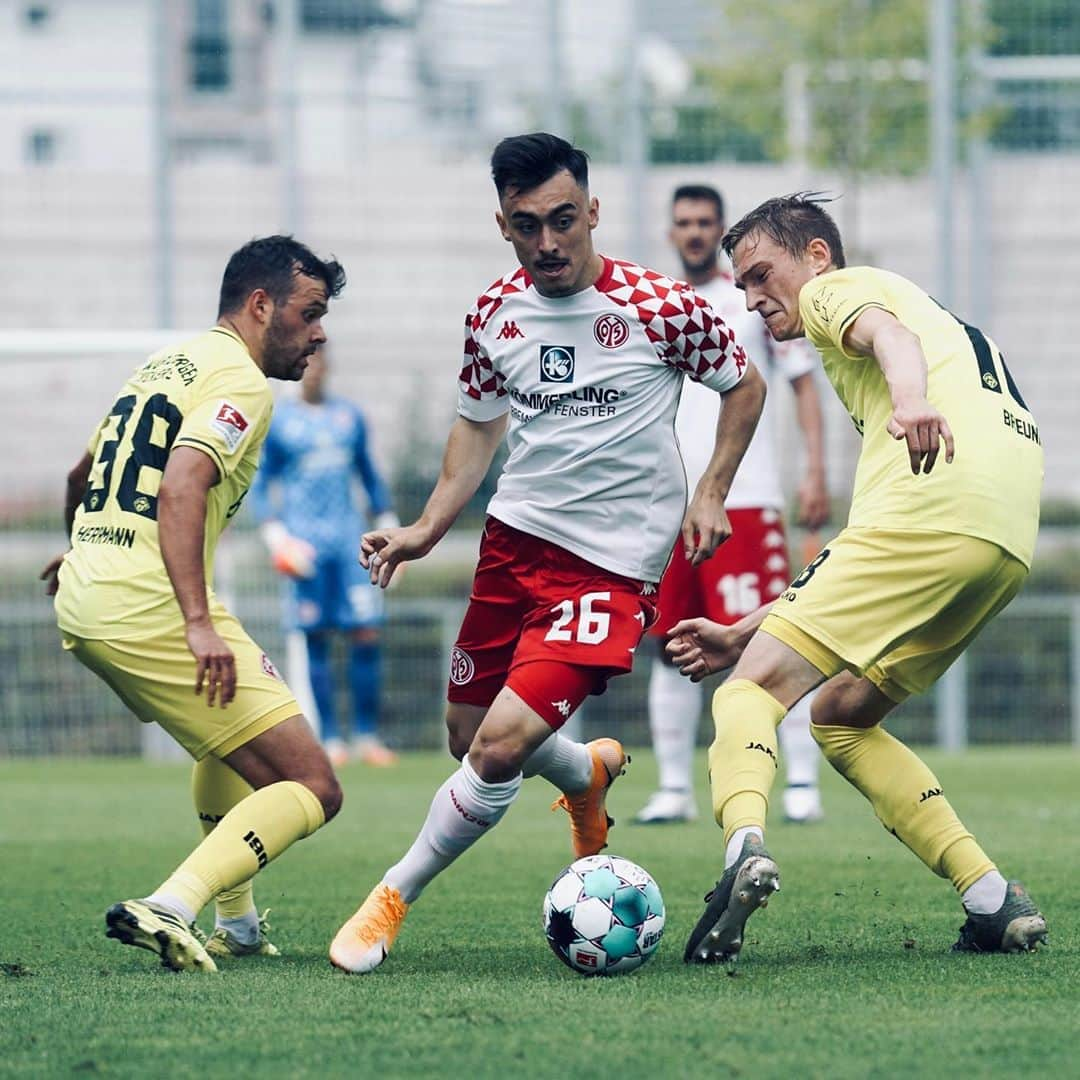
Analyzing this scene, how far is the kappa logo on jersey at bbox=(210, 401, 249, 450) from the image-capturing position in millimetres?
5250

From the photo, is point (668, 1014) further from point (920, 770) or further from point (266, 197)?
point (266, 197)

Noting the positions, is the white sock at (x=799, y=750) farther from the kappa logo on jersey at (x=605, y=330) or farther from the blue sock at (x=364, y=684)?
the blue sock at (x=364, y=684)

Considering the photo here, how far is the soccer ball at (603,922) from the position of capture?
4.85 meters

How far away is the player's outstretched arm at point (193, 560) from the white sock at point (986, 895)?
76.4 inches

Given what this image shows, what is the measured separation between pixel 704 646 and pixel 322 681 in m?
7.86

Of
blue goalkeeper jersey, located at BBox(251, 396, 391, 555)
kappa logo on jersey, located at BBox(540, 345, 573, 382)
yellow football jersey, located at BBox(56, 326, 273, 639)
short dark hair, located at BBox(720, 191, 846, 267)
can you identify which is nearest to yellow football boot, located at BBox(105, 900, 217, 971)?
yellow football jersey, located at BBox(56, 326, 273, 639)

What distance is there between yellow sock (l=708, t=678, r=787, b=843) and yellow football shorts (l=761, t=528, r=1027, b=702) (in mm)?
159

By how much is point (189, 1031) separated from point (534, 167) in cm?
238

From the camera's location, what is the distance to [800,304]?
5039mm

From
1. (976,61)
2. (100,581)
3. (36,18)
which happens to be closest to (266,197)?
(36,18)

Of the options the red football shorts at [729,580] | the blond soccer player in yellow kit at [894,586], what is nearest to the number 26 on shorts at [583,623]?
the blond soccer player in yellow kit at [894,586]

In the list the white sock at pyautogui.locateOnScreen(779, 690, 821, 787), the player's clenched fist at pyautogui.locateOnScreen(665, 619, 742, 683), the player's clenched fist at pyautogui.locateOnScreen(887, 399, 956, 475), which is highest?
the player's clenched fist at pyautogui.locateOnScreen(887, 399, 956, 475)

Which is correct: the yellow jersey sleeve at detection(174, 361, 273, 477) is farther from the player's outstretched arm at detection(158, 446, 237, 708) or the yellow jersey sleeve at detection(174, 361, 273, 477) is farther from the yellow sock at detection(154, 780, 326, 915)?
the yellow sock at detection(154, 780, 326, 915)

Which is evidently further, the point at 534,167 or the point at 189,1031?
the point at 534,167
